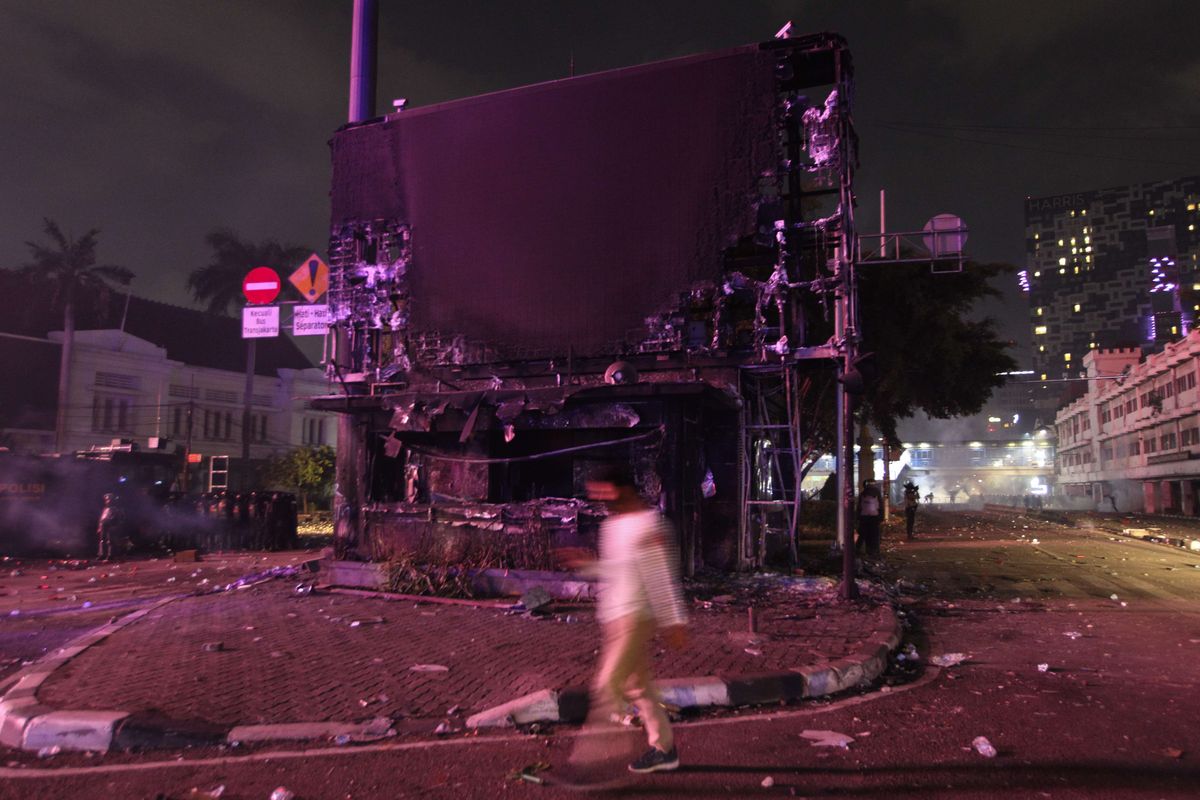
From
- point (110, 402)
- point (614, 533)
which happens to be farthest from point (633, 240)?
point (110, 402)

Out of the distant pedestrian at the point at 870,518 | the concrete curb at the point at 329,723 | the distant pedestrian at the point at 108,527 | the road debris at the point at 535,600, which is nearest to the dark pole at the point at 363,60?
the road debris at the point at 535,600

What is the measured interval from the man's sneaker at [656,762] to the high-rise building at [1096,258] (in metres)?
145

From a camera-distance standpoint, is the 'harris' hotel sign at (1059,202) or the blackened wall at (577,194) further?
the 'harris' hotel sign at (1059,202)

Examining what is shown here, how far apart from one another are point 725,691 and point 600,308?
27.3 feet

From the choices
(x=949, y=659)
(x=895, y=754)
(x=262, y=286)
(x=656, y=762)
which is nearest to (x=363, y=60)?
(x=262, y=286)

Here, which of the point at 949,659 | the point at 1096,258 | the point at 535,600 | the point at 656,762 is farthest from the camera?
the point at 1096,258

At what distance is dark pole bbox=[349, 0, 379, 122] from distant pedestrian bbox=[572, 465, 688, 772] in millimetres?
13959

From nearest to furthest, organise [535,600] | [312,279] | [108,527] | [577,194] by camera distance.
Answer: [535,600] < [577,194] < [312,279] < [108,527]

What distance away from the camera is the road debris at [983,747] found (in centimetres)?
488

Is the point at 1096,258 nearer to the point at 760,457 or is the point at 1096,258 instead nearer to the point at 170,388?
the point at 170,388

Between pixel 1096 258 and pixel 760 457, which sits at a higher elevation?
pixel 1096 258

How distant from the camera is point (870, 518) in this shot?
16.6 m

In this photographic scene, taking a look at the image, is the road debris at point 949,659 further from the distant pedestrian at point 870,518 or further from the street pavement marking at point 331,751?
the distant pedestrian at point 870,518

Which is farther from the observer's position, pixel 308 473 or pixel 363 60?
pixel 308 473
